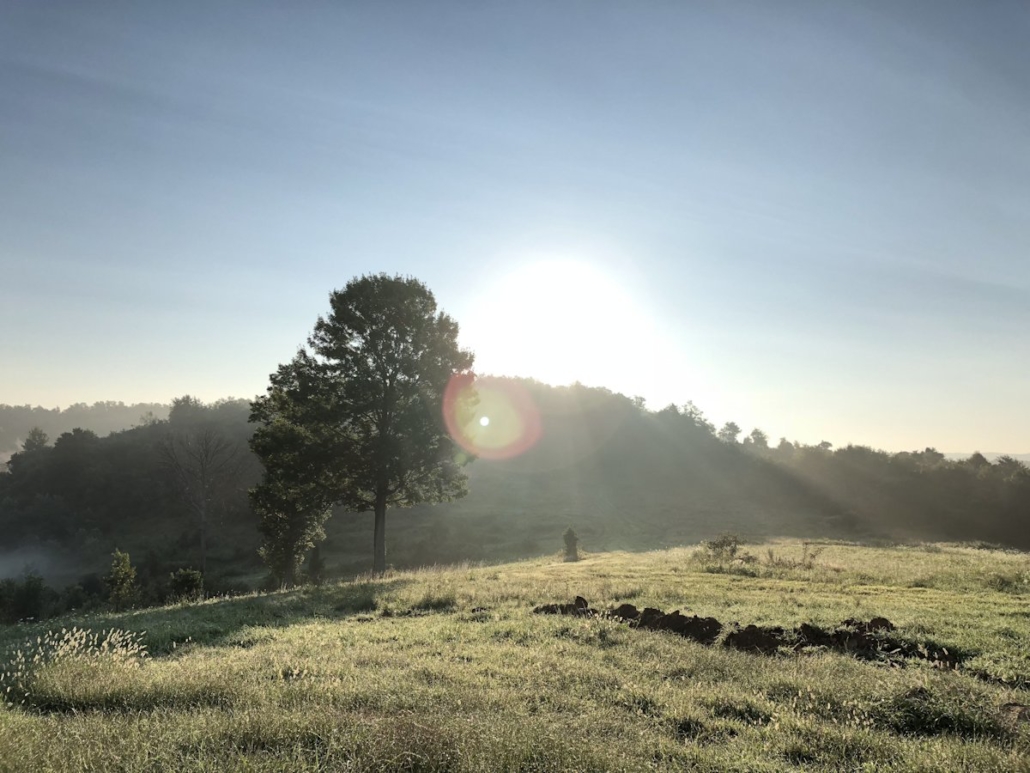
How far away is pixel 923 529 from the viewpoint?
58812 mm

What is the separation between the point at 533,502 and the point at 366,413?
39.5 metres

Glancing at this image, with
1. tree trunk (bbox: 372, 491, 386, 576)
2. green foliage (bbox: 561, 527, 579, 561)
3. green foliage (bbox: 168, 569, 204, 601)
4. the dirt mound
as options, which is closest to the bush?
green foliage (bbox: 561, 527, 579, 561)

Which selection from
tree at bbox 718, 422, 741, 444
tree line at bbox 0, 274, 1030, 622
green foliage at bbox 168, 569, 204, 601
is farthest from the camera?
tree at bbox 718, 422, 741, 444

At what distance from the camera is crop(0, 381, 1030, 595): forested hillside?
4769cm

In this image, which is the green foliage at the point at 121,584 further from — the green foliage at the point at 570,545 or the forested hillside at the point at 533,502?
the green foliage at the point at 570,545

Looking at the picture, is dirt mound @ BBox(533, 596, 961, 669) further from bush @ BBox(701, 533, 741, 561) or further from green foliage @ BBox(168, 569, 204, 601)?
green foliage @ BBox(168, 569, 204, 601)

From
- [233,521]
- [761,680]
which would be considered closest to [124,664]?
[761,680]

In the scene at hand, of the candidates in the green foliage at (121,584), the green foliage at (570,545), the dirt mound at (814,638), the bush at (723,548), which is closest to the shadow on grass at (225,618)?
the green foliage at (121,584)

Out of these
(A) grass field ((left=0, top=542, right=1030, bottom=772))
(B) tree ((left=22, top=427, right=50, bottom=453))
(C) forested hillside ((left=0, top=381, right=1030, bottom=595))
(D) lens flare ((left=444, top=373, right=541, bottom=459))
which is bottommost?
(C) forested hillside ((left=0, top=381, right=1030, bottom=595))

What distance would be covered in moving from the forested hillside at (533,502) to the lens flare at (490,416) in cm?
268

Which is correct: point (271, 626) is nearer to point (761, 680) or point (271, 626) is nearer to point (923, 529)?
point (761, 680)

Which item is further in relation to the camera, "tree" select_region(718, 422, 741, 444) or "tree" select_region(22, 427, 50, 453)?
"tree" select_region(718, 422, 741, 444)

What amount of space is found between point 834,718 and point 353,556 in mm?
43962

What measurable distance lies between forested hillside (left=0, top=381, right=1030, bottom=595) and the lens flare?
8.81ft
